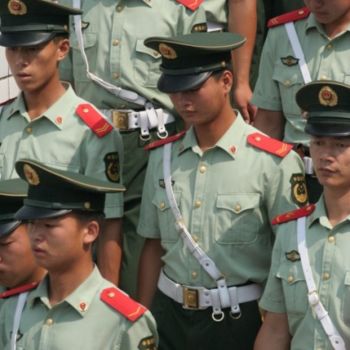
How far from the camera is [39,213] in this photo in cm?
662

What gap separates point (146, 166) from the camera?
8281 millimetres

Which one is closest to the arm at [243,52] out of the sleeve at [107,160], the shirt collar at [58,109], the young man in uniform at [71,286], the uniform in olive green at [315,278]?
the sleeve at [107,160]

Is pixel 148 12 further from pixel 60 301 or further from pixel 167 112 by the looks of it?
pixel 60 301

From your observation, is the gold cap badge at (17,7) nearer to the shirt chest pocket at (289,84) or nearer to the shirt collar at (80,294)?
the shirt chest pocket at (289,84)

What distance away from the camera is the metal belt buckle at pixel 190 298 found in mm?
7332

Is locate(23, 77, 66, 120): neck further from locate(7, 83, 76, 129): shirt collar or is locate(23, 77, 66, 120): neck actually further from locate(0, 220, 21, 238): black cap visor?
locate(0, 220, 21, 238): black cap visor

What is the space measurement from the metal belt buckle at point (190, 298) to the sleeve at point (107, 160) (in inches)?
28.9

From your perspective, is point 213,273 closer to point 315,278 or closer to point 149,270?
point 149,270

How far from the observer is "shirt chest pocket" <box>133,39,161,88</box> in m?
8.20

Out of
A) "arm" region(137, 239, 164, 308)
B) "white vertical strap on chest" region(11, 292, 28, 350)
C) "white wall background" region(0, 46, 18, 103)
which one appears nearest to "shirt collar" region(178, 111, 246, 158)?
"arm" region(137, 239, 164, 308)

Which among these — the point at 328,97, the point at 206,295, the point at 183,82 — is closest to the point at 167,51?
the point at 183,82

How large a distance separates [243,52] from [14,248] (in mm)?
2011

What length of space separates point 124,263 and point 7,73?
2.53 metres

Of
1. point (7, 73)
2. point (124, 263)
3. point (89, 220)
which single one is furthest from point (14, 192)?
point (7, 73)
